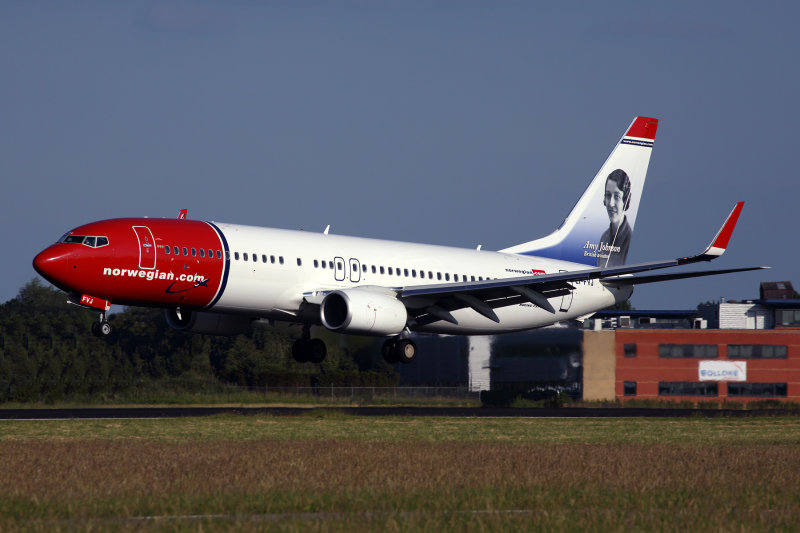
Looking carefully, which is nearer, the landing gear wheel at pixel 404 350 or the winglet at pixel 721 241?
the winglet at pixel 721 241

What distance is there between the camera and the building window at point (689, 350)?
7356 cm

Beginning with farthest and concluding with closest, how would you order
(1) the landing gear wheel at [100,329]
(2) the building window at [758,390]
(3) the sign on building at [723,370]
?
(3) the sign on building at [723,370] < (2) the building window at [758,390] < (1) the landing gear wheel at [100,329]

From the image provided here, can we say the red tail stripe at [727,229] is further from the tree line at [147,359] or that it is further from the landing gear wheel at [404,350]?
the tree line at [147,359]

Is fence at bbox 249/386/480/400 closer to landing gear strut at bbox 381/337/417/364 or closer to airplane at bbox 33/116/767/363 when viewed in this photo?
airplane at bbox 33/116/767/363

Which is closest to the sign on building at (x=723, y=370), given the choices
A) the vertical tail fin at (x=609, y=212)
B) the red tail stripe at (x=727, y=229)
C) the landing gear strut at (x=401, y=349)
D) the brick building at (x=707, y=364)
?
the brick building at (x=707, y=364)

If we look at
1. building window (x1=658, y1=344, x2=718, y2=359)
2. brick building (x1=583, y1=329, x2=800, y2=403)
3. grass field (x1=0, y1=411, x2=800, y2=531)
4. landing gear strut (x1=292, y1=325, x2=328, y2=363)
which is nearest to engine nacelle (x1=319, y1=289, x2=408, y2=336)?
grass field (x1=0, y1=411, x2=800, y2=531)

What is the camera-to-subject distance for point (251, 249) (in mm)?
38750

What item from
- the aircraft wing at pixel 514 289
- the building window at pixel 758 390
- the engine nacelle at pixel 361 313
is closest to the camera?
the engine nacelle at pixel 361 313

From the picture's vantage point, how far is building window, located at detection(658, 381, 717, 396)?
72.2 metres

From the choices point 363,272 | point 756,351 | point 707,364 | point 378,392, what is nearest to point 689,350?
point 707,364

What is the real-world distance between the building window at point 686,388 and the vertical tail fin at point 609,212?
2038 cm

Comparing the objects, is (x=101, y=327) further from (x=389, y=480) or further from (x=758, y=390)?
(x=758, y=390)

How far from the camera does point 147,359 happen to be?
89000 millimetres

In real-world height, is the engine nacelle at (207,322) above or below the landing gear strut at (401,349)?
above
